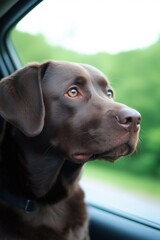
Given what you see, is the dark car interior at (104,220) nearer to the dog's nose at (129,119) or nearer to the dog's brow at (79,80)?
the dog's brow at (79,80)

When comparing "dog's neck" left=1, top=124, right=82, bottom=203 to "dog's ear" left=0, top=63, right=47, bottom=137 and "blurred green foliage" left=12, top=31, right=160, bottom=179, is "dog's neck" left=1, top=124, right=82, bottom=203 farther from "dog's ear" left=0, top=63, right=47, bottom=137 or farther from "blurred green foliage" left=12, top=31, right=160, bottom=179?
"blurred green foliage" left=12, top=31, right=160, bottom=179

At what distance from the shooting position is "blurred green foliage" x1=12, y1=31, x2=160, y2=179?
9.59 feet

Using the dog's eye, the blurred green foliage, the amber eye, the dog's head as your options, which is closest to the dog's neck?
the dog's head

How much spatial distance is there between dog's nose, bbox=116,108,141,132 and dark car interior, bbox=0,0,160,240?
84 centimetres

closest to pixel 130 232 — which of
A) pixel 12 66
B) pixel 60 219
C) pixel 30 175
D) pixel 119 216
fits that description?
pixel 119 216

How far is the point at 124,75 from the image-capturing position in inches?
122

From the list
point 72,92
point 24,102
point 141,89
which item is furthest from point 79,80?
point 141,89

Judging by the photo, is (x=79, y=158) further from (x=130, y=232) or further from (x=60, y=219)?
(x=130, y=232)

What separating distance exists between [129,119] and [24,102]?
19.8 inches

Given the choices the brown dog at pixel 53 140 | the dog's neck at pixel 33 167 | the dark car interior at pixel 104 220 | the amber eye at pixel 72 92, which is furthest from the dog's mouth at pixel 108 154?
the dark car interior at pixel 104 220

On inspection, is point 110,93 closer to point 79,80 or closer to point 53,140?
point 79,80

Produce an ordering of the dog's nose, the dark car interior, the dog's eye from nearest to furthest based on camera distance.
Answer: the dog's nose → the dog's eye → the dark car interior

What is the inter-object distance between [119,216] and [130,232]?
19cm

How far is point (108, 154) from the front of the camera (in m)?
2.29
